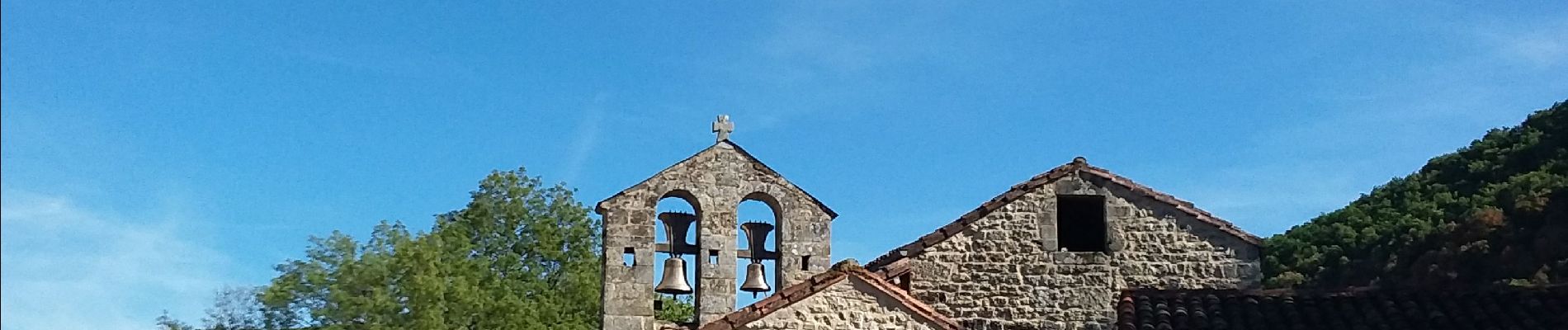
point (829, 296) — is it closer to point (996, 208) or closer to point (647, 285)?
point (647, 285)

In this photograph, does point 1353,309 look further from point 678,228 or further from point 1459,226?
point 1459,226

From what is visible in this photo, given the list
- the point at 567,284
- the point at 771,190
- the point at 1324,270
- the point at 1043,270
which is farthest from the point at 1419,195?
the point at 771,190

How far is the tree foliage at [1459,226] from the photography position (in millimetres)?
23906

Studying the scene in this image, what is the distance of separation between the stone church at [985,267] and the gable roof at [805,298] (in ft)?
0.04

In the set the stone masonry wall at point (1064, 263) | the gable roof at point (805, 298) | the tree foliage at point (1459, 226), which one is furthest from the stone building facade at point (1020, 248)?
the tree foliage at point (1459, 226)

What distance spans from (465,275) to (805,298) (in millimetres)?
14766

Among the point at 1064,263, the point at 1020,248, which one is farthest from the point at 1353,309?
the point at 1020,248

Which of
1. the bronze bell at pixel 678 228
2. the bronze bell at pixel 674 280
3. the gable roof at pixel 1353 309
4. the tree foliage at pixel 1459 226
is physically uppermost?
the tree foliage at pixel 1459 226

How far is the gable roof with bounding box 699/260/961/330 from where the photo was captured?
35.7 ft

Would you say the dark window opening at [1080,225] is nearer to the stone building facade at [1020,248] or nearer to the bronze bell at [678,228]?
the stone building facade at [1020,248]

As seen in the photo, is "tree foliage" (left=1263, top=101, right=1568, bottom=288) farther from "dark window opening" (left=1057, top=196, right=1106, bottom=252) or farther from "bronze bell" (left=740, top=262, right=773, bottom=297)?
"bronze bell" (left=740, top=262, right=773, bottom=297)

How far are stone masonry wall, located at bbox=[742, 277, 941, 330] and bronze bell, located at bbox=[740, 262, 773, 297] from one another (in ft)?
5.04

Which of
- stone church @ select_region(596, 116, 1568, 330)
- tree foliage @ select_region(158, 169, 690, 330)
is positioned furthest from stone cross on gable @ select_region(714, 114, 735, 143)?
tree foliage @ select_region(158, 169, 690, 330)

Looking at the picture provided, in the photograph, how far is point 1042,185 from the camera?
13453 millimetres
